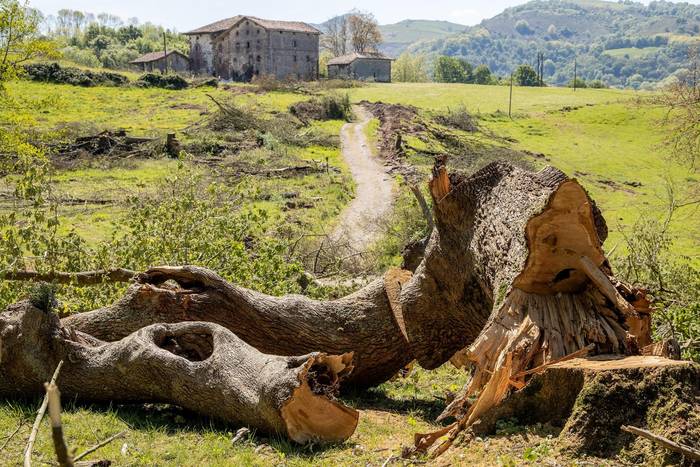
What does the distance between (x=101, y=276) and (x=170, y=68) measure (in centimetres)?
7384

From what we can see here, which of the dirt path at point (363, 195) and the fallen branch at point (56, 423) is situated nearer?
the fallen branch at point (56, 423)

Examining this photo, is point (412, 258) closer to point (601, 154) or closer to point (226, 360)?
point (226, 360)

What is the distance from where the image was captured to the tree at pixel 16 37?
72.9 ft

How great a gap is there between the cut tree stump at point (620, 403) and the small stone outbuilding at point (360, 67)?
3129 inches

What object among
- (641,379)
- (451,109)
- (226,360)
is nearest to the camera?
(641,379)

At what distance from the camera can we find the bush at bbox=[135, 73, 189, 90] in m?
58.2

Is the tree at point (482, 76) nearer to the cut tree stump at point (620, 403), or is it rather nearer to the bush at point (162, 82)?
the bush at point (162, 82)

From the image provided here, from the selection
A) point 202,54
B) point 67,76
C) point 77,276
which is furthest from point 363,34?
point 77,276

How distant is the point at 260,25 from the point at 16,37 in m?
56.3

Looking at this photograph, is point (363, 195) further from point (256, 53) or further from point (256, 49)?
point (256, 49)

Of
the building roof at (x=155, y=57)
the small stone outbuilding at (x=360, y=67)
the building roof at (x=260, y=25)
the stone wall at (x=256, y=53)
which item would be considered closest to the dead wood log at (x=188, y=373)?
the stone wall at (x=256, y=53)

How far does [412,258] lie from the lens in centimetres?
1041

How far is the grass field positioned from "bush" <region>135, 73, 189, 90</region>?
8.43 feet

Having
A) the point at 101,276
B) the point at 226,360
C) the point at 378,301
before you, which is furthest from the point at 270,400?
the point at 101,276
